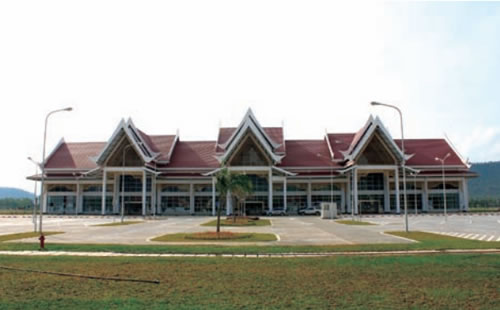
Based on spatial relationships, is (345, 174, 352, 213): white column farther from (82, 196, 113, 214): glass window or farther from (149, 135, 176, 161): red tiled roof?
(82, 196, 113, 214): glass window

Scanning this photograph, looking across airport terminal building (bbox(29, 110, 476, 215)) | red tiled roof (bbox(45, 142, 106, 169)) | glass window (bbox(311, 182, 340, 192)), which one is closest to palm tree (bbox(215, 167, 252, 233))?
airport terminal building (bbox(29, 110, 476, 215))

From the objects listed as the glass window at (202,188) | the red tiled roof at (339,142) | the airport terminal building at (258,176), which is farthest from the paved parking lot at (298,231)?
the red tiled roof at (339,142)

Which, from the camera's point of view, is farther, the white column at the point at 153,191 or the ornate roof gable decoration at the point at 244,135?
the white column at the point at 153,191

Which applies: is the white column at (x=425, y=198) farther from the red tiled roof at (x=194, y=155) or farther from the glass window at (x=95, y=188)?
the glass window at (x=95, y=188)

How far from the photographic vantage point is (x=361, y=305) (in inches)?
351

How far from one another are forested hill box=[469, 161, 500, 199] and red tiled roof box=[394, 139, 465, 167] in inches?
2833

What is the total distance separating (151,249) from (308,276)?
9.26 metres

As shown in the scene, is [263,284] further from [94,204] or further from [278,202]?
[94,204]

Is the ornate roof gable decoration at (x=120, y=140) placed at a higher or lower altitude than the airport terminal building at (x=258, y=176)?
higher

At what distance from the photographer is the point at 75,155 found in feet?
248

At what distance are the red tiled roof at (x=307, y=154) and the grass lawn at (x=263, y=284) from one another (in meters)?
55.2

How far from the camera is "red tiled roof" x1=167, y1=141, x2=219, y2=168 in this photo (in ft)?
234

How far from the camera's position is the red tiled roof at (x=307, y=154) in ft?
233

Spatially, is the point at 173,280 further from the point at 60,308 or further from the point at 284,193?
the point at 284,193
